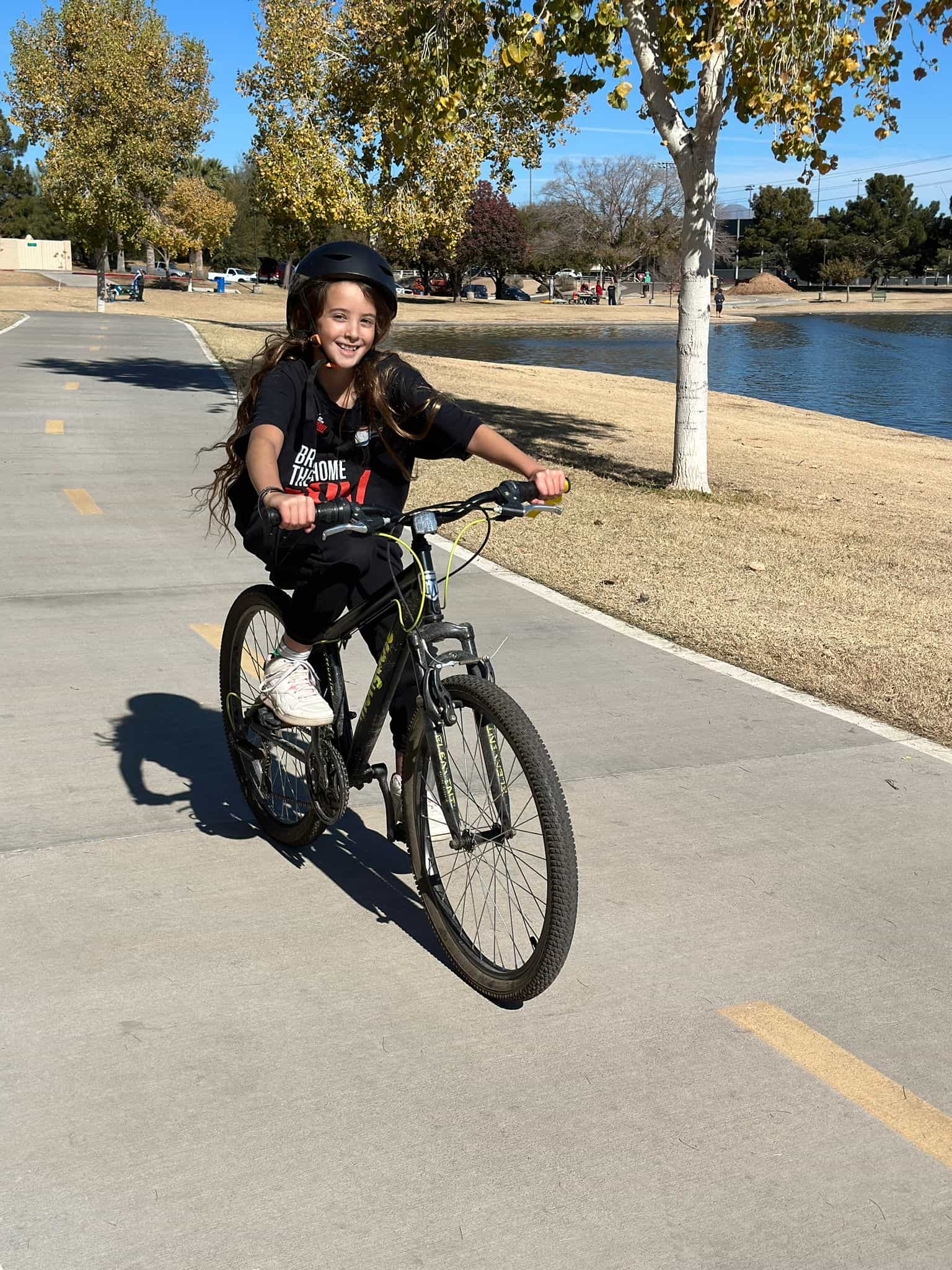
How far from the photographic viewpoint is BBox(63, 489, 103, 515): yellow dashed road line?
34.4ft

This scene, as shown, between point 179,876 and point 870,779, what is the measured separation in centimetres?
265

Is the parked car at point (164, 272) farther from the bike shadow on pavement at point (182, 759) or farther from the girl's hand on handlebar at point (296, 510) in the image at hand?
the girl's hand on handlebar at point (296, 510)

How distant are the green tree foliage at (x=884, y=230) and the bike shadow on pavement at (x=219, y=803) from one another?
128094 millimetres

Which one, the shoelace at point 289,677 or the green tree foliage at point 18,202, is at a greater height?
the green tree foliage at point 18,202

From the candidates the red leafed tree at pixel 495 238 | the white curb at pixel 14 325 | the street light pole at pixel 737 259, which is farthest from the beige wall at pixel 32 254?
the street light pole at pixel 737 259

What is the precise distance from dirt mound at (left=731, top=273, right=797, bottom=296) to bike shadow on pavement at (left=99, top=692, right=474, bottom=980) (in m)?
121

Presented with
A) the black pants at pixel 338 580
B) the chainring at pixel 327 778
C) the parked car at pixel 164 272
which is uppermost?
the parked car at pixel 164 272

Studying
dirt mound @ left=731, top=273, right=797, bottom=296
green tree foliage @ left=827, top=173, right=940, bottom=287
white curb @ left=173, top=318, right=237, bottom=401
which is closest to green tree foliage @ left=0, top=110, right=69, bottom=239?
dirt mound @ left=731, top=273, right=797, bottom=296

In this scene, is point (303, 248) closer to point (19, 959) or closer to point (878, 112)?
point (878, 112)

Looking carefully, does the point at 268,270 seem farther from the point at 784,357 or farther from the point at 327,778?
the point at 327,778

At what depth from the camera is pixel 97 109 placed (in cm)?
5559

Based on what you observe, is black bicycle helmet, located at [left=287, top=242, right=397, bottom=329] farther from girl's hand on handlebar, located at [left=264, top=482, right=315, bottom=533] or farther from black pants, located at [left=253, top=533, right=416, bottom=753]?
girl's hand on handlebar, located at [left=264, top=482, right=315, bottom=533]

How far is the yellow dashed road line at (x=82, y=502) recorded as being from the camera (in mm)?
10484

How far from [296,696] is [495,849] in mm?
798
